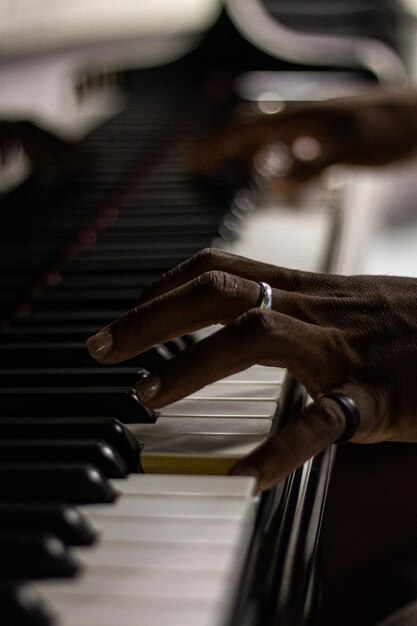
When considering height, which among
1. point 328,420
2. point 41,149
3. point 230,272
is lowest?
point 328,420

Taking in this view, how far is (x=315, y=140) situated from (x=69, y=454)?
1.43m

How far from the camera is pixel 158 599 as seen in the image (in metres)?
0.51

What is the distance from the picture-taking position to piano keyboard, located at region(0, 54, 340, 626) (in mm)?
521

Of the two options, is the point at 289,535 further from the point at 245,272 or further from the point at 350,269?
the point at 350,269

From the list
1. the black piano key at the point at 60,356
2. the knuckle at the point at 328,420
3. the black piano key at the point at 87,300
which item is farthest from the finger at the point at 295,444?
the black piano key at the point at 87,300

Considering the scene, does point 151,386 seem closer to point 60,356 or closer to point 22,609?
point 60,356

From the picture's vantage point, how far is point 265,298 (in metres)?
0.84

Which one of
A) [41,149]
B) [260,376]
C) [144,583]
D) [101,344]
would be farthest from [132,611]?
[41,149]

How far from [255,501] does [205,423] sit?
0.53 feet

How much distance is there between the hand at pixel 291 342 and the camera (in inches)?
28.8

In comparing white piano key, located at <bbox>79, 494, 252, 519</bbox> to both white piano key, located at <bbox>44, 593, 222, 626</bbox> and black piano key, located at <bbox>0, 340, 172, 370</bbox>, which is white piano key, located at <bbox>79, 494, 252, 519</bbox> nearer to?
white piano key, located at <bbox>44, 593, 222, 626</bbox>

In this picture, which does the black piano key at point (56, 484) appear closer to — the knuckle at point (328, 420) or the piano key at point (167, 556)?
the piano key at point (167, 556)

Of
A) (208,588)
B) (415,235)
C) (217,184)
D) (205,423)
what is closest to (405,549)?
(205,423)

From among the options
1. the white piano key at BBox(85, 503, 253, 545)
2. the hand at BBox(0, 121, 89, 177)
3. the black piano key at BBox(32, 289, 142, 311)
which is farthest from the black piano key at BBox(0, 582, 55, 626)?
the hand at BBox(0, 121, 89, 177)
